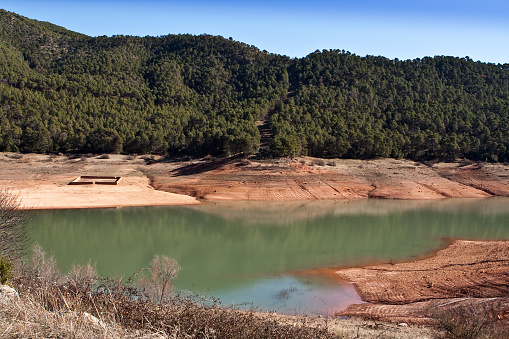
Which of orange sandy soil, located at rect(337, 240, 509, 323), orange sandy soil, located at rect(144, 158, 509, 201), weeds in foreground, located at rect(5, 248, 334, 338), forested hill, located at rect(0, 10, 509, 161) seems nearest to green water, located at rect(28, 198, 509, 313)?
orange sandy soil, located at rect(337, 240, 509, 323)

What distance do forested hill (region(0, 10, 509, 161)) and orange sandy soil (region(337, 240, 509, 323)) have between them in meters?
30.5

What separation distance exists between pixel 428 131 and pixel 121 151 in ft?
148

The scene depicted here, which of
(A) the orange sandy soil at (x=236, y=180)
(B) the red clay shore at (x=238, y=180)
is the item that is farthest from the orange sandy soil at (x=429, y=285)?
(A) the orange sandy soil at (x=236, y=180)

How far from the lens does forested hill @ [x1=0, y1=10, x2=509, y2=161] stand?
2299 inches

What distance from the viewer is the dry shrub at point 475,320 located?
331 inches

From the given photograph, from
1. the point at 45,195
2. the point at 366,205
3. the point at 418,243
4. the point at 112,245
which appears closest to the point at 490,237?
the point at 418,243

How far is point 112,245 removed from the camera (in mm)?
26234

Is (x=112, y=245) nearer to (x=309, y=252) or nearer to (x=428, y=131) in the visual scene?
(x=309, y=252)

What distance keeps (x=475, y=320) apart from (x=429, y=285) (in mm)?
9115

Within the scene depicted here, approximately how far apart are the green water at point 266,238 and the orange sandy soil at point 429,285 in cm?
122

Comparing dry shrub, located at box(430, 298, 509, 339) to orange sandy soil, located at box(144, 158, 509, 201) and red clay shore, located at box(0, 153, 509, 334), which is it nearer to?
red clay shore, located at box(0, 153, 509, 334)

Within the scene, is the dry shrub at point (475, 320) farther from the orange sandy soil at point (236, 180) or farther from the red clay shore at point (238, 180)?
the orange sandy soil at point (236, 180)

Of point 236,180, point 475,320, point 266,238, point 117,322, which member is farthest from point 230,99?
point 117,322

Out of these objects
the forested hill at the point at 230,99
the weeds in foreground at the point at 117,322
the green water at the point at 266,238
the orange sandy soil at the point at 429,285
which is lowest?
the green water at the point at 266,238
